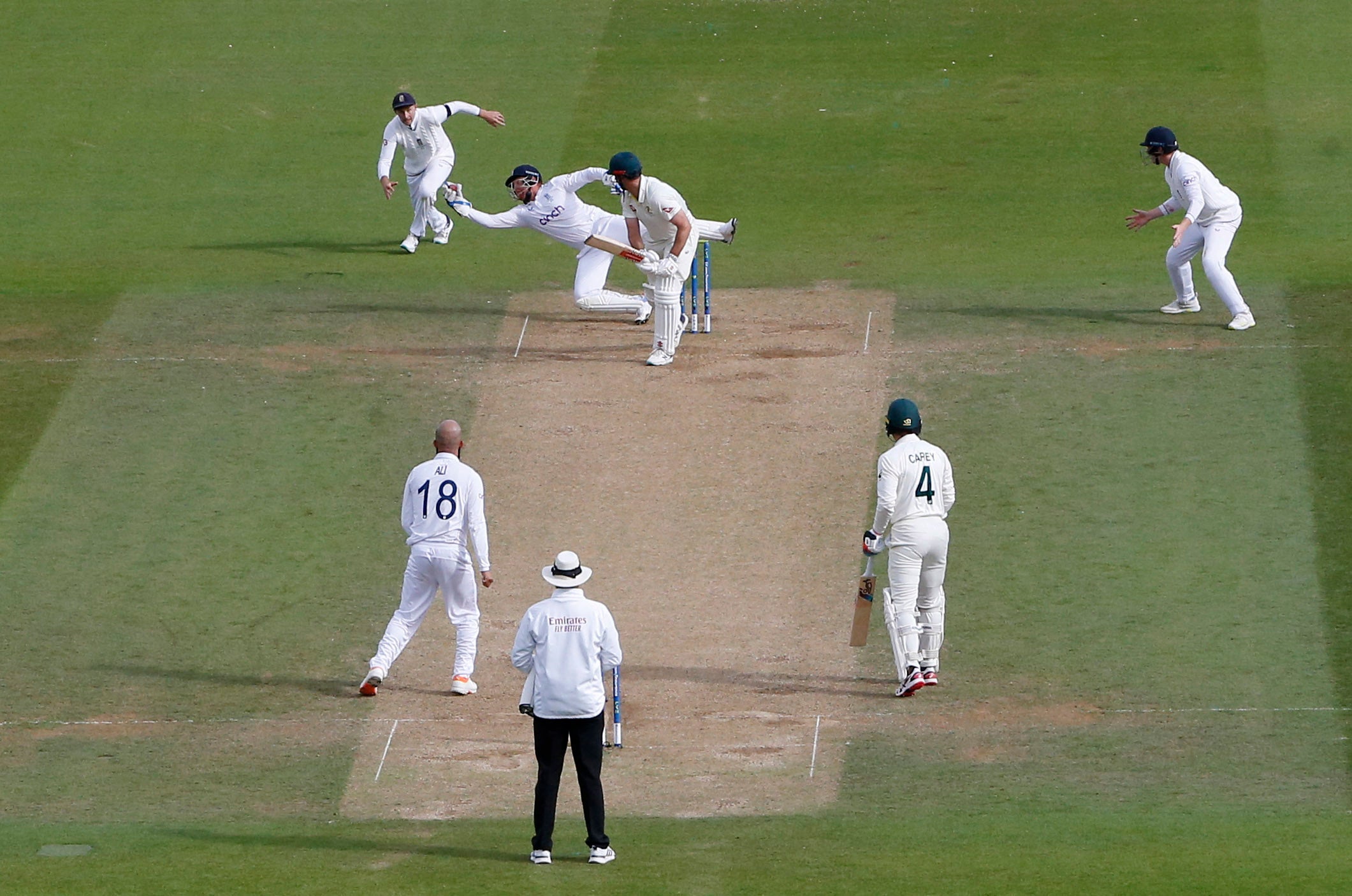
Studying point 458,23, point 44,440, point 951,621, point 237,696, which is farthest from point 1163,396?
point 458,23

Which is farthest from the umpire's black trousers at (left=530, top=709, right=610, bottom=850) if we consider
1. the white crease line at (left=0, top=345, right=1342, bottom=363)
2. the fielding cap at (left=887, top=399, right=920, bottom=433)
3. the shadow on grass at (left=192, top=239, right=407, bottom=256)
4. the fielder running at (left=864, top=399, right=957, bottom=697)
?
the shadow on grass at (left=192, top=239, right=407, bottom=256)

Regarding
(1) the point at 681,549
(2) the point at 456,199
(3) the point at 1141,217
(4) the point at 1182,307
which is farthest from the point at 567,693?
(4) the point at 1182,307

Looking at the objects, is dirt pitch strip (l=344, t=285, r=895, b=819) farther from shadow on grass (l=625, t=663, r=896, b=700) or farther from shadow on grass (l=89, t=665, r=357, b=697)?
shadow on grass (l=89, t=665, r=357, b=697)

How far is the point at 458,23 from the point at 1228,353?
13.9 metres

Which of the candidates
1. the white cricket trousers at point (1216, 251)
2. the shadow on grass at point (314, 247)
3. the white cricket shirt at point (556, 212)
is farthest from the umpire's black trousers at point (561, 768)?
the shadow on grass at point (314, 247)

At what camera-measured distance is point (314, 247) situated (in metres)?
23.9

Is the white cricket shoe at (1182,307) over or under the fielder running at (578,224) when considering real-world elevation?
over

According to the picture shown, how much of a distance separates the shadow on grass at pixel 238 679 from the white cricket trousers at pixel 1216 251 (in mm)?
9763

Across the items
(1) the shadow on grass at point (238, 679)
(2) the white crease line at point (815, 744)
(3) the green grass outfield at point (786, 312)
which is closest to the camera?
(3) the green grass outfield at point (786, 312)

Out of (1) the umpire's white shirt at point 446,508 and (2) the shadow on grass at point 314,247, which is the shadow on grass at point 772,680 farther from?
(2) the shadow on grass at point 314,247

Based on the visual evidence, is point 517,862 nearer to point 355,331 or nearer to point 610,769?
point 610,769

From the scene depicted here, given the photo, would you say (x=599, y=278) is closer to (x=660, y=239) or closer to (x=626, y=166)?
(x=660, y=239)

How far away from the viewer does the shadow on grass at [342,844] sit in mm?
12461

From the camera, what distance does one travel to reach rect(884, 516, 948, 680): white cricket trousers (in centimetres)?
1445
